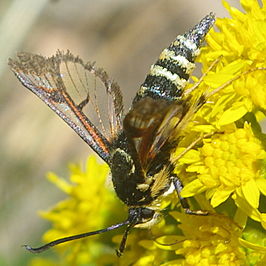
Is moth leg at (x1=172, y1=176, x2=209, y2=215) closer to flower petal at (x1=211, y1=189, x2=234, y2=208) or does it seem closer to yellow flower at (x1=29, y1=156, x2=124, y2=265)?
flower petal at (x1=211, y1=189, x2=234, y2=208)

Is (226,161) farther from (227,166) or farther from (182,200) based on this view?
(182,200)

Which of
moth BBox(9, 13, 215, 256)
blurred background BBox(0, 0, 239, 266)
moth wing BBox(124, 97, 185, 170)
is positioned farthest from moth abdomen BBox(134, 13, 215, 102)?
blurred background BBox(0, 0, 239, 266)

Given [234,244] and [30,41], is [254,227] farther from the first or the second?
[30,41]

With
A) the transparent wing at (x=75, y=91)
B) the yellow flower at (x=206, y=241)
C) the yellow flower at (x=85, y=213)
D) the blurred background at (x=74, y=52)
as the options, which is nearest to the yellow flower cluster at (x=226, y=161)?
the yellow flower at (x=206, y=241)

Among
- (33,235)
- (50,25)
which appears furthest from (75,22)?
(33,235)

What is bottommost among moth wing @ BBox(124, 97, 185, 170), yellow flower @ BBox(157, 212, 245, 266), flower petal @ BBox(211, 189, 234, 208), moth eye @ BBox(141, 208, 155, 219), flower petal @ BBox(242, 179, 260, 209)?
yellow flower @ BBox(157, 212, 245, 266)

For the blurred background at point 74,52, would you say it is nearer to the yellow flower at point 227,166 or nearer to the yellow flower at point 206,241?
the yellow flower at point 206,241

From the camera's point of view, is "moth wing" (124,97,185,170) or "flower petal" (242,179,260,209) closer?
"moth wing" (124,97,185,170)
